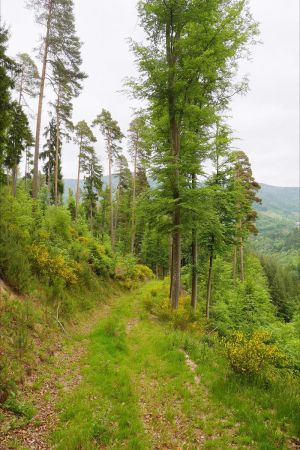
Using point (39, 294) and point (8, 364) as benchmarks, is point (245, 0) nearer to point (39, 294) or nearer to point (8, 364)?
point (39, 294)

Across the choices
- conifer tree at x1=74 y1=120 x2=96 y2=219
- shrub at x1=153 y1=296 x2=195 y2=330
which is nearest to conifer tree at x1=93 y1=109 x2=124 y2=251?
conifer tree at x1=74 y1=120 x2=96 y2=219

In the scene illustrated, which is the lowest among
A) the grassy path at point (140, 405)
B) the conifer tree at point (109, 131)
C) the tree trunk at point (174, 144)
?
the grassy path at point (140, 405)

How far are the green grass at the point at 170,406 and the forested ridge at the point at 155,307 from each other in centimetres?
3

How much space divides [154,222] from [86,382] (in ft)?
25.1

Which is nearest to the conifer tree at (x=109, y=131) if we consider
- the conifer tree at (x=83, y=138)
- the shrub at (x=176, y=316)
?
the conifer tree at (x=83, y=138)

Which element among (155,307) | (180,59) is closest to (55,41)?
(180,59)

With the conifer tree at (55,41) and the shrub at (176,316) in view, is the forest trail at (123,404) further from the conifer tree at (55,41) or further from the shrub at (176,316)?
the conifer tree at (55,41)

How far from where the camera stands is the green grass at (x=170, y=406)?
16.1ft

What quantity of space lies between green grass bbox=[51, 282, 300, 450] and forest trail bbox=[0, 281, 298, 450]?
2 cm

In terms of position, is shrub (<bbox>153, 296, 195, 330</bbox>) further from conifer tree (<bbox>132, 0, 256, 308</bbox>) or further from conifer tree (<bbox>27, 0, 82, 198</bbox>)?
conifer tree (<bbox>27, 0, 82, 198</bbox>)

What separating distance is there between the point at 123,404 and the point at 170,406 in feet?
3.53

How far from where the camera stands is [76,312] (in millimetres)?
12562

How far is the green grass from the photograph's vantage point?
492cm

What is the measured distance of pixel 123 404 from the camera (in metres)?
6.13
